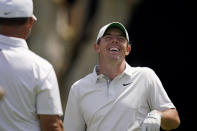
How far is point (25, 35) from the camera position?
6.64 m

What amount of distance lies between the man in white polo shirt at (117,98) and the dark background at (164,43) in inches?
280

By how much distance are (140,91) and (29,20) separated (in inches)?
46.2

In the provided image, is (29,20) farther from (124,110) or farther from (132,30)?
(132,30)

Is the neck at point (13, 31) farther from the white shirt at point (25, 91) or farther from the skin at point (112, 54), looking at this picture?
the skin at point (112, 54)

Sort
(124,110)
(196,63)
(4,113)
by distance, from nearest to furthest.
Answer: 1. (4,113)
2. (124,110)
3. (196,63)

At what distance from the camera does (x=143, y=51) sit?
15.7 meters

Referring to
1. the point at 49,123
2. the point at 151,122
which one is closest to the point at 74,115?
the point at 151,122

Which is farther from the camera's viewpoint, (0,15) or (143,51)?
(143,51)

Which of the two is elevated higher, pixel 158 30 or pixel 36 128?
pixel 36 128

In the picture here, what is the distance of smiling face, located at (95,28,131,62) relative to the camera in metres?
7.58

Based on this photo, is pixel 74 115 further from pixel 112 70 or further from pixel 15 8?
pixel 15 8

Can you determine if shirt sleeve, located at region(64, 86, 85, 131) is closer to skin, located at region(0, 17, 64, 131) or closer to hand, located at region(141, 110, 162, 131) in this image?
hand, located at region(141, 110, 162, 131)

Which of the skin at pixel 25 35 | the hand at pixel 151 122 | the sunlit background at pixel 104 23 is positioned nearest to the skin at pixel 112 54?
the hand at pixel 151 122

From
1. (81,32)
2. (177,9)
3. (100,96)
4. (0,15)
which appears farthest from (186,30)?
(0,15)
